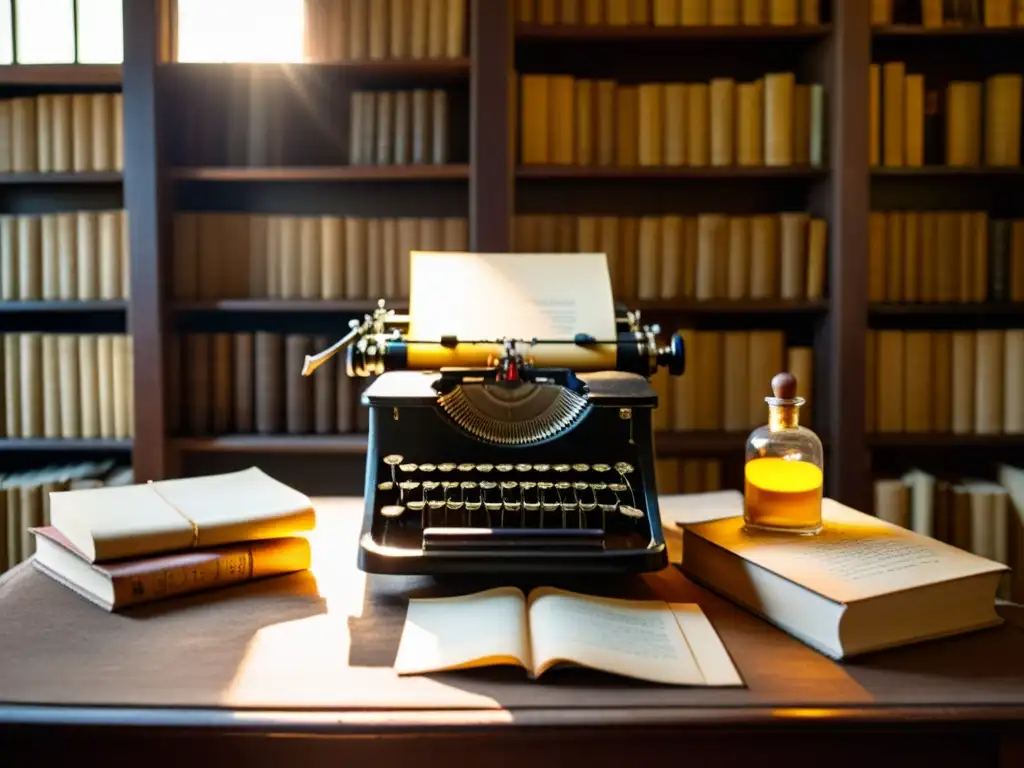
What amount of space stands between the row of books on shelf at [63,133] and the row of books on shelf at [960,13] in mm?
1985

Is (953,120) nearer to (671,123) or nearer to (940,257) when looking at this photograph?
(940,257)

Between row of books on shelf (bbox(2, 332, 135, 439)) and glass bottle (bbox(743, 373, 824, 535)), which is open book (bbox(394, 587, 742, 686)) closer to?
glass bottle (bbox(743, 373, 824, 535))

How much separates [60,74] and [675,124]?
5.27 feet

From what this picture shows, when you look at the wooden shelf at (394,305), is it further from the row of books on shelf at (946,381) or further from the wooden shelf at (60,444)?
the wooden shelf at (60,444)

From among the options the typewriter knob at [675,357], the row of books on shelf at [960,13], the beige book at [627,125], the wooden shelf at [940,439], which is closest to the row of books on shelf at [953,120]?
the row of books on shelf at [960,13]

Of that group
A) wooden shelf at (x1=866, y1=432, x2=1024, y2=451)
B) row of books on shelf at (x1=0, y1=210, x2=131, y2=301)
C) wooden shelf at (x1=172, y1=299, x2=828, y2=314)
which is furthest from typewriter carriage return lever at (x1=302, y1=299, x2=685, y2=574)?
row of books on shelf at (x1=0, y1=210, x2=131, y2=301)

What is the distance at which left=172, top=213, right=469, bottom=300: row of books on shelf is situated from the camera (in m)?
2.37

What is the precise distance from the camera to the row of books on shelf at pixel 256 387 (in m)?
2.38

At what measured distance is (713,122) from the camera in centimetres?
231

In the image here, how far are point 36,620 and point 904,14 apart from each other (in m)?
2.41

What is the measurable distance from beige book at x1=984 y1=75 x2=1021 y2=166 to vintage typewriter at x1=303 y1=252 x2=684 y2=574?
4.95 ft

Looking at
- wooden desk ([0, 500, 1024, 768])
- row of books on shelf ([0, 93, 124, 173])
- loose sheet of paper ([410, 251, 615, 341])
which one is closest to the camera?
wooden desk ([0, 500, 1024, 768])

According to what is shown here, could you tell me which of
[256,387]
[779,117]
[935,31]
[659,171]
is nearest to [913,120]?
[935,31]

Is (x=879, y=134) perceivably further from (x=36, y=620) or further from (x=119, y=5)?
(x=36, y=620)
